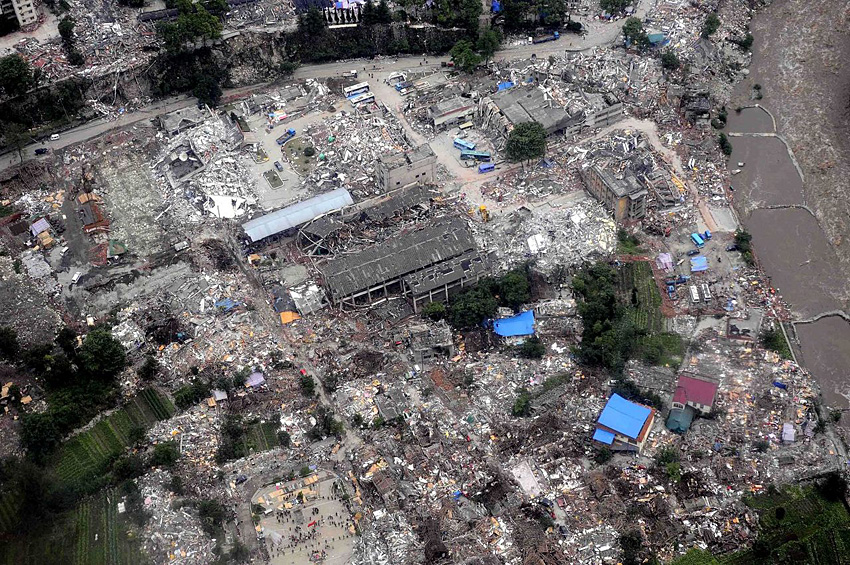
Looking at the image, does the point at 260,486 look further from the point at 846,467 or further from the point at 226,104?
the point at 226,104

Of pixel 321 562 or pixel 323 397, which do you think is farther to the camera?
pixel 323 397

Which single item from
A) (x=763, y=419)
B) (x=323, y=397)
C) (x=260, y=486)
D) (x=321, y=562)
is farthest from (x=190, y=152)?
(x=763, y=419)

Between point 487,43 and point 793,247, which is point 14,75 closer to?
point 487,43

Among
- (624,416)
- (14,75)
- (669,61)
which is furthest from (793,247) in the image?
(14,75)

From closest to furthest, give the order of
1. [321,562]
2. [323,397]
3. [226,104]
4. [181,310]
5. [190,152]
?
[321,562], [323,397], [181,310], [190,152], [226,104]

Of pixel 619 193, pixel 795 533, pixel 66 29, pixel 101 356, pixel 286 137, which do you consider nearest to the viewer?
pixel 795 533

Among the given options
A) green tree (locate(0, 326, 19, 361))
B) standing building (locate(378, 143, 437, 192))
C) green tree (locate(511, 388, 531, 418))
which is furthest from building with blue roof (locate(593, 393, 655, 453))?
green tree (locate(0, 326, 19, 361))
